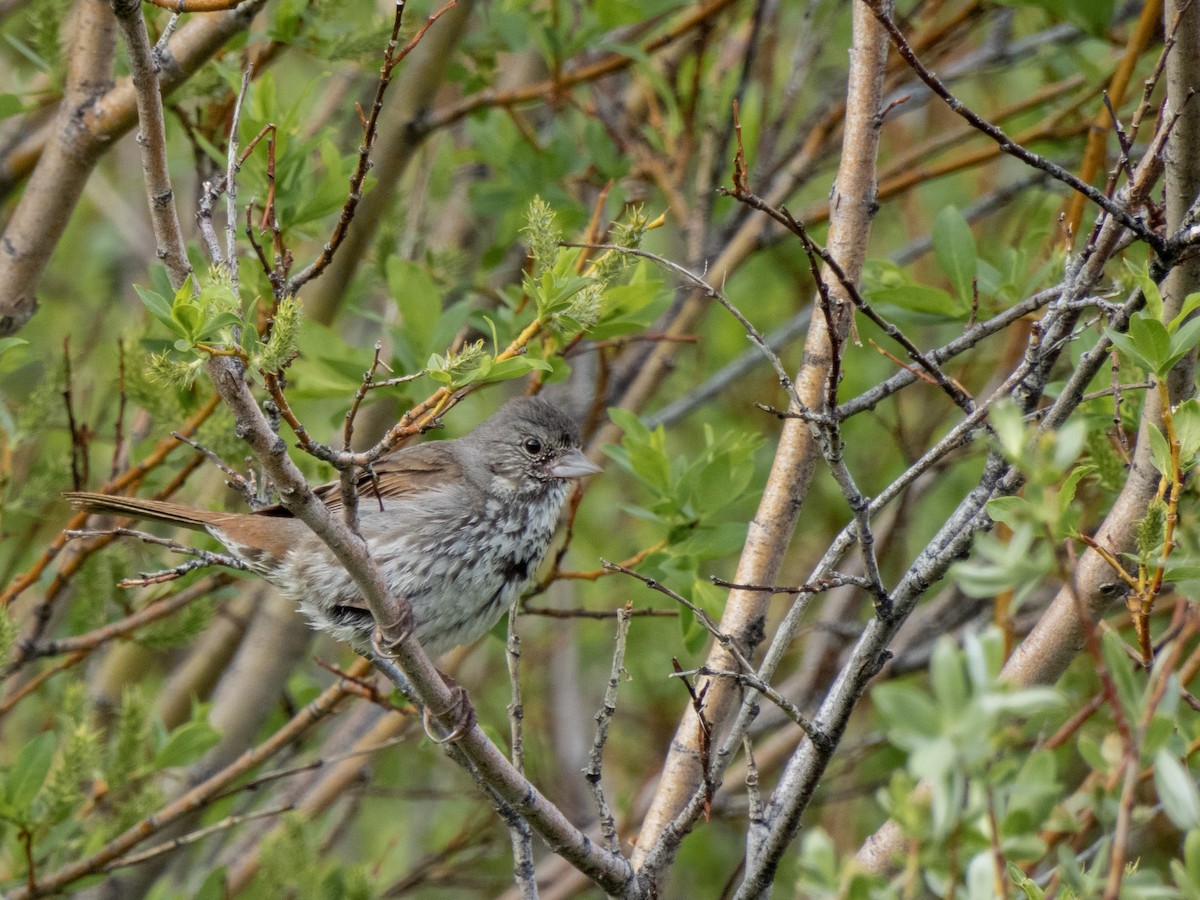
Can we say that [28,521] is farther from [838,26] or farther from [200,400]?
[838,26]

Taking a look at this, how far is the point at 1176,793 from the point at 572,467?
3.21m

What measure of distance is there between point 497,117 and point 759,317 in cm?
202

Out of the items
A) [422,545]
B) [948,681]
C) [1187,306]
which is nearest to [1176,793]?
[948,681]

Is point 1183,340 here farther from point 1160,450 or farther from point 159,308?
point 159,308

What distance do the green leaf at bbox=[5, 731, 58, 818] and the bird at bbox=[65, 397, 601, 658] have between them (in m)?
0.75

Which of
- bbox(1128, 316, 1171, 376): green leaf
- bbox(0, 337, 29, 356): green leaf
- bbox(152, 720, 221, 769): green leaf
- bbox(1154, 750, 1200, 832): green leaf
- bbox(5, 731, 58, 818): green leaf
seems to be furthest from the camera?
bbox(152, 720, 221, 769): green leaf

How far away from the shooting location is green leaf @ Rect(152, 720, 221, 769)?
419cm

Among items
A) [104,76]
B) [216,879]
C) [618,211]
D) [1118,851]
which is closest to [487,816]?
[216,879]

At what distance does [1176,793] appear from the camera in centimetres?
167

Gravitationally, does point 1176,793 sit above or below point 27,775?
above

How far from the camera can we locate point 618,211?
4898 millimetres

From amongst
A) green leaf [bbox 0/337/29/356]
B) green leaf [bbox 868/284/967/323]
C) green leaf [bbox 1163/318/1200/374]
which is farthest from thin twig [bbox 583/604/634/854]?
green leaf [bbox 0/337/29/356]

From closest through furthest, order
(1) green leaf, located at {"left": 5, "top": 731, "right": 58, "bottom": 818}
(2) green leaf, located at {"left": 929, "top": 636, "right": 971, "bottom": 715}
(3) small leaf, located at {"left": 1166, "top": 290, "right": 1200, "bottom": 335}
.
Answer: (2) green leaf, located at {"left": 929, "top": 636, "right": 971, "bottom": 715}
(3) small leaf, located at {"left": 1166, "top": 290, "right": 1200, "bottom": 335}
(1) green leaf, located at {"left": 5, "top": 731, "right": 58, "bottom": 818}

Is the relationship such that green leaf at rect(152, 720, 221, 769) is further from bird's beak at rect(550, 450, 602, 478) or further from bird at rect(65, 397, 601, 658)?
bird's beak at rect(550, 450, 602, 478)
